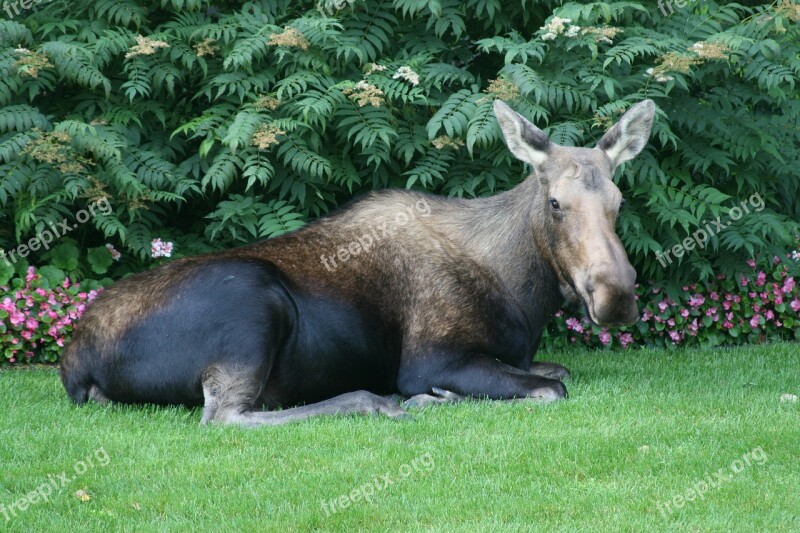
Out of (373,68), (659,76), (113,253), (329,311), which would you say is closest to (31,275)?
(113,253)

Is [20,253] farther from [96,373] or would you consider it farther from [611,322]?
[611,322]

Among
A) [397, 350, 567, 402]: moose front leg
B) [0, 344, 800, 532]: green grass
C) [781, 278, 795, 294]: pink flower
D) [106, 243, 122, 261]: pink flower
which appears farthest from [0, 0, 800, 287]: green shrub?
[0, 344, 800, 532]: green grass

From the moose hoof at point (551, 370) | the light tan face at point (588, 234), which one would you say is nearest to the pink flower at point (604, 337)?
the moose hoof at point (551, 370)

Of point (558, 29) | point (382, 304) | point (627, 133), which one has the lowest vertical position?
point (382, 304)

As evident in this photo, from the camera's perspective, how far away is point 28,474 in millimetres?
→ 5176

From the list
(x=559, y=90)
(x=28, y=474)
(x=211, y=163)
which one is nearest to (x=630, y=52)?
(x=559, y=90)

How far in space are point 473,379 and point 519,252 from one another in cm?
103

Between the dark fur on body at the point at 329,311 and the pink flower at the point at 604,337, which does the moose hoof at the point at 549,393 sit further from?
the pink flower at the point at 604,337

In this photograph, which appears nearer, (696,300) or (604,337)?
(604,337)

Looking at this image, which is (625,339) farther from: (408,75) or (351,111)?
(351,111)

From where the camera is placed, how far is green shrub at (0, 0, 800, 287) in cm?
848

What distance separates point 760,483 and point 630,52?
4.30m

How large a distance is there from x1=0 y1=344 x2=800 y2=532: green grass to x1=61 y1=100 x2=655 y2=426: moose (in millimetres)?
250

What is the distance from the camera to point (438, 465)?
516cm
